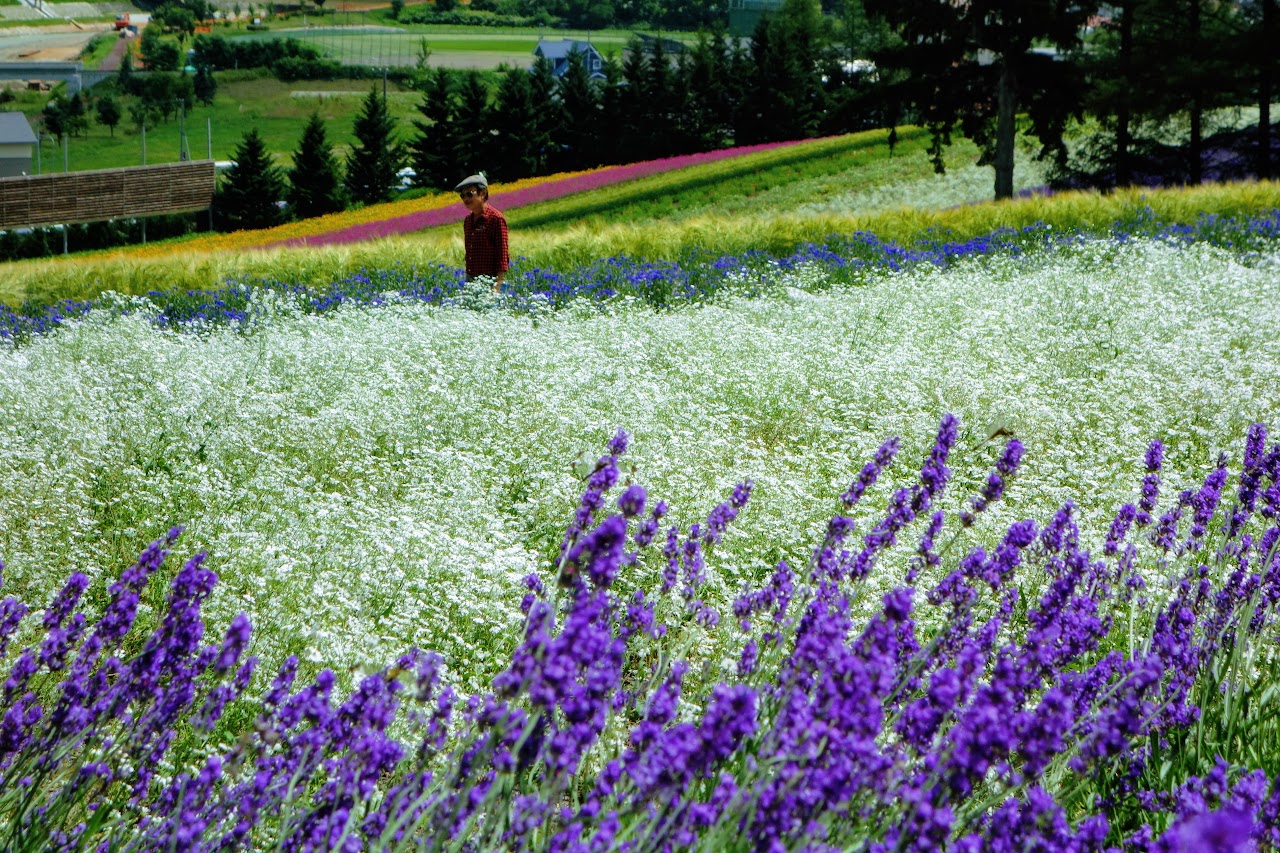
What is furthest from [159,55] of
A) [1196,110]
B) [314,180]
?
[1196,110]

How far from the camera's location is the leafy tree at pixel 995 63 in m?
22.8

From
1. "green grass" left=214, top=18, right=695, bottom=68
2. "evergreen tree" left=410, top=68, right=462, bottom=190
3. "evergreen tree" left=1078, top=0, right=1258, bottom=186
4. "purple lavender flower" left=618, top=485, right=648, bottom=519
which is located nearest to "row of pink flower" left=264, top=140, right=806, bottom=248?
"evergreen tree" left=410, top=68, right=462, bottom=190

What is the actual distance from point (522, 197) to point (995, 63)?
590 inches

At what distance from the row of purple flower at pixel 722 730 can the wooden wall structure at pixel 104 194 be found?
3531cm

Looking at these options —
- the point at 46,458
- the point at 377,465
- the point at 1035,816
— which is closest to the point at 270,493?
the point at 377,465

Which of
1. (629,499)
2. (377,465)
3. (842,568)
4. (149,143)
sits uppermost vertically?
(149,143)

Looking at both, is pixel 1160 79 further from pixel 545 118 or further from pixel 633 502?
pixel 545 118

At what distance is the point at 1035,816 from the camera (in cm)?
187

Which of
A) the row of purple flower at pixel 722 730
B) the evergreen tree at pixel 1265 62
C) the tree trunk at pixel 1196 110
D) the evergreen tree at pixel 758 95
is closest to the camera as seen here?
the row of purple flower at pixel 722 730

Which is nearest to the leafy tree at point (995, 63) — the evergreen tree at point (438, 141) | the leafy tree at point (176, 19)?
the evergreen tree at point (438, 141)

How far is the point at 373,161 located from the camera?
44.4 meters

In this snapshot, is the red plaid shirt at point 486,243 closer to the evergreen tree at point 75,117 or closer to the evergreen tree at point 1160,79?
the evergreen tree at point 1160,79

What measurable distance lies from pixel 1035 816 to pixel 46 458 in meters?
6.17

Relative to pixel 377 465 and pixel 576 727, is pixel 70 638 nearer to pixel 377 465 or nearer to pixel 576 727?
pixel 576 727
